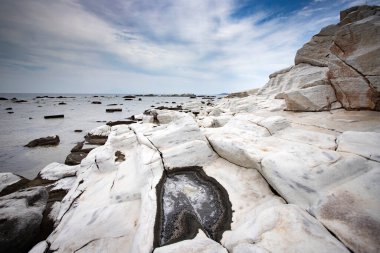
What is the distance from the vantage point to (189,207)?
3203mm

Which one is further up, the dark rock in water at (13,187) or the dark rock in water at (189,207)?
the dark rock in water at (189,207)

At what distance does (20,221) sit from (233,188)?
155 inches

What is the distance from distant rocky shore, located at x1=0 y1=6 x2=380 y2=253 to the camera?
7.52 ft

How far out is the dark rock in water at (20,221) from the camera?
9.92ft

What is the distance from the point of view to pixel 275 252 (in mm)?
1993

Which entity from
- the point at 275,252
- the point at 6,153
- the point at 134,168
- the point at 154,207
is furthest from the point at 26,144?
the point at 275,252

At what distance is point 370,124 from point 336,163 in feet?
9.64

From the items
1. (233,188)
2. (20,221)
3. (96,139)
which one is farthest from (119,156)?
(96,139)

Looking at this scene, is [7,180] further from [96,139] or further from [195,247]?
[195,247]

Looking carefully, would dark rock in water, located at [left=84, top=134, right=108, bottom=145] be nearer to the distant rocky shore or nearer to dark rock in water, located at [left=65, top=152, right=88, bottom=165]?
dark rock in water, located at [left=65, top=152, right=88, bottom=165]

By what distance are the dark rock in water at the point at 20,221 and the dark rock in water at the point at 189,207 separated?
2.36 m

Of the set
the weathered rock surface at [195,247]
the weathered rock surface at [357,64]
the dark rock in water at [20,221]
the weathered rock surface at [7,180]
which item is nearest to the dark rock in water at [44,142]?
the weathered rock surface at [7,180]

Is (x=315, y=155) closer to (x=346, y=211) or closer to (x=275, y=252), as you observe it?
(x=346, y=211)

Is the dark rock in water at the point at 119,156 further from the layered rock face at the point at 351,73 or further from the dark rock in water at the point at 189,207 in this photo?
the layered rock face at the point at 351,73
